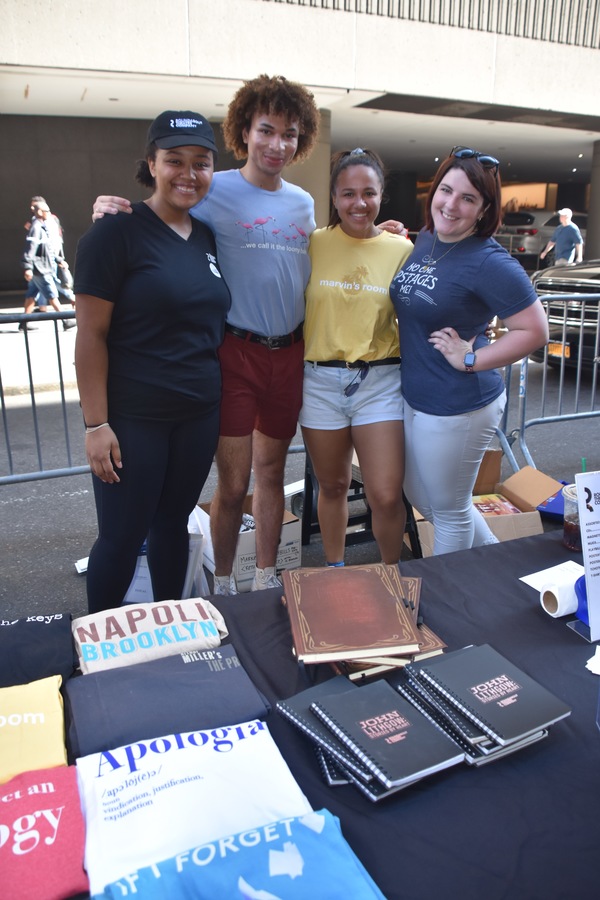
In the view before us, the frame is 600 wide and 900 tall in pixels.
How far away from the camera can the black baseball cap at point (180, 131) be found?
2193mm

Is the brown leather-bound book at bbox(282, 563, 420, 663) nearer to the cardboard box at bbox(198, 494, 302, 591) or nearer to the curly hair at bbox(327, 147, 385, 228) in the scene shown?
the cardboard box at bbox(198, 494, 302, 591)

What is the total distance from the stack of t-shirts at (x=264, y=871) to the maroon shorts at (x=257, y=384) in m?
1.81

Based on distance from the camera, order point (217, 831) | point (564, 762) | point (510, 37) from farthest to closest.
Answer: point (510, 37) < point (564, 762) < point (217, 831)

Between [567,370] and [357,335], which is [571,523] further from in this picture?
[567,370]

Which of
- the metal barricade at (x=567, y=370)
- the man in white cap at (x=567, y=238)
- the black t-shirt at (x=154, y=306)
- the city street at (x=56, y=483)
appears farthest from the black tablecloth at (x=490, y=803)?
the man in white cap at (x=567, y=238)

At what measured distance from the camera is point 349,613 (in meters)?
1.72

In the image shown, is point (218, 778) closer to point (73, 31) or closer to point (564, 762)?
point (564, 762)

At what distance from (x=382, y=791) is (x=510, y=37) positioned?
16425 mm

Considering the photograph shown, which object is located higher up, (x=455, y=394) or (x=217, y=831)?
(x=455, y=394)

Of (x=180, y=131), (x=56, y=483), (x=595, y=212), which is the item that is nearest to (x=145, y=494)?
(x=180, y=131)

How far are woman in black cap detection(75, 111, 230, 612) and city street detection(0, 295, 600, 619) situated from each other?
46.4 inches

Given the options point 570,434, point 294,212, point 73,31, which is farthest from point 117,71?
point 294,212

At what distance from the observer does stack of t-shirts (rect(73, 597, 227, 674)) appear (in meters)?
1.59

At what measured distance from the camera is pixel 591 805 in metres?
1.24
